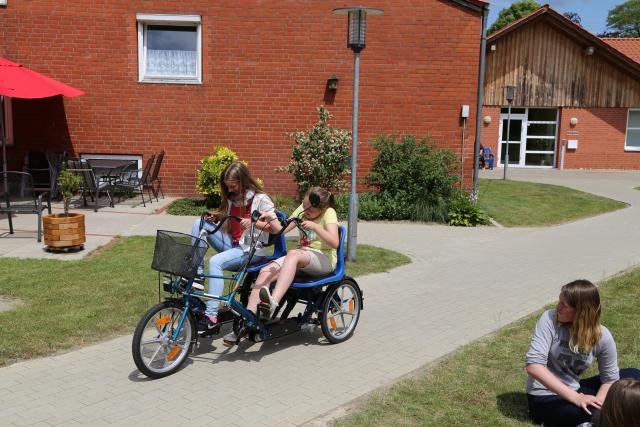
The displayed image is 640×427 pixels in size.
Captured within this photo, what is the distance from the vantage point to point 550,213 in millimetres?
14047

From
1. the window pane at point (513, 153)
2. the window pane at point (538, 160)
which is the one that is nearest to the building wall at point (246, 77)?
the window pane at point (513, 153)

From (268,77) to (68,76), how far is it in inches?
171

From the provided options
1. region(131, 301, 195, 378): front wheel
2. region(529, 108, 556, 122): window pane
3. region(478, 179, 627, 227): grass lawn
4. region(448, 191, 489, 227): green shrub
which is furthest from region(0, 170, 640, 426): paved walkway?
region(529, 108, 556, 122): window pane

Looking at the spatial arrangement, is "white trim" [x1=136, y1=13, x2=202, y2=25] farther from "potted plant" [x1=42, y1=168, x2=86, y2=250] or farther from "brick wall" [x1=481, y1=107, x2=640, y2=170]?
"brick wall" [x1=481, y1=107, x2=640, y2=170]

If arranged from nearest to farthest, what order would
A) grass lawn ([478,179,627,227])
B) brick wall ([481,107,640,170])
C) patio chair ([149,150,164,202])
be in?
grass lawn ([478,179,627,227])
patio chair ([149,150,164,202])
brick wall ([481,107,640,170])

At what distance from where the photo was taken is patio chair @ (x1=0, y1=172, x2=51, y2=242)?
909cm

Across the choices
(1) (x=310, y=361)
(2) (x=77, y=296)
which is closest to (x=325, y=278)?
(1) (x=310, y=361)

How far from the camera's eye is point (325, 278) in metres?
5.45

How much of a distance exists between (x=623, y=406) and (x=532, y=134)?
88.1ft

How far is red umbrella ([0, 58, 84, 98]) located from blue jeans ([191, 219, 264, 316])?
6662 mm

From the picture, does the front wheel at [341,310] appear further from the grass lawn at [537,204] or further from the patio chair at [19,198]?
the grass lawn at [537,204]

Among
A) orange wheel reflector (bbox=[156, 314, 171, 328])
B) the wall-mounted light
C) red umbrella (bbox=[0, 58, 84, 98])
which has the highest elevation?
the wall-mounted light

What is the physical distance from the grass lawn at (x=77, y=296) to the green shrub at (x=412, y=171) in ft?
11.8

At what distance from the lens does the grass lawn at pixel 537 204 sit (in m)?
13.3
